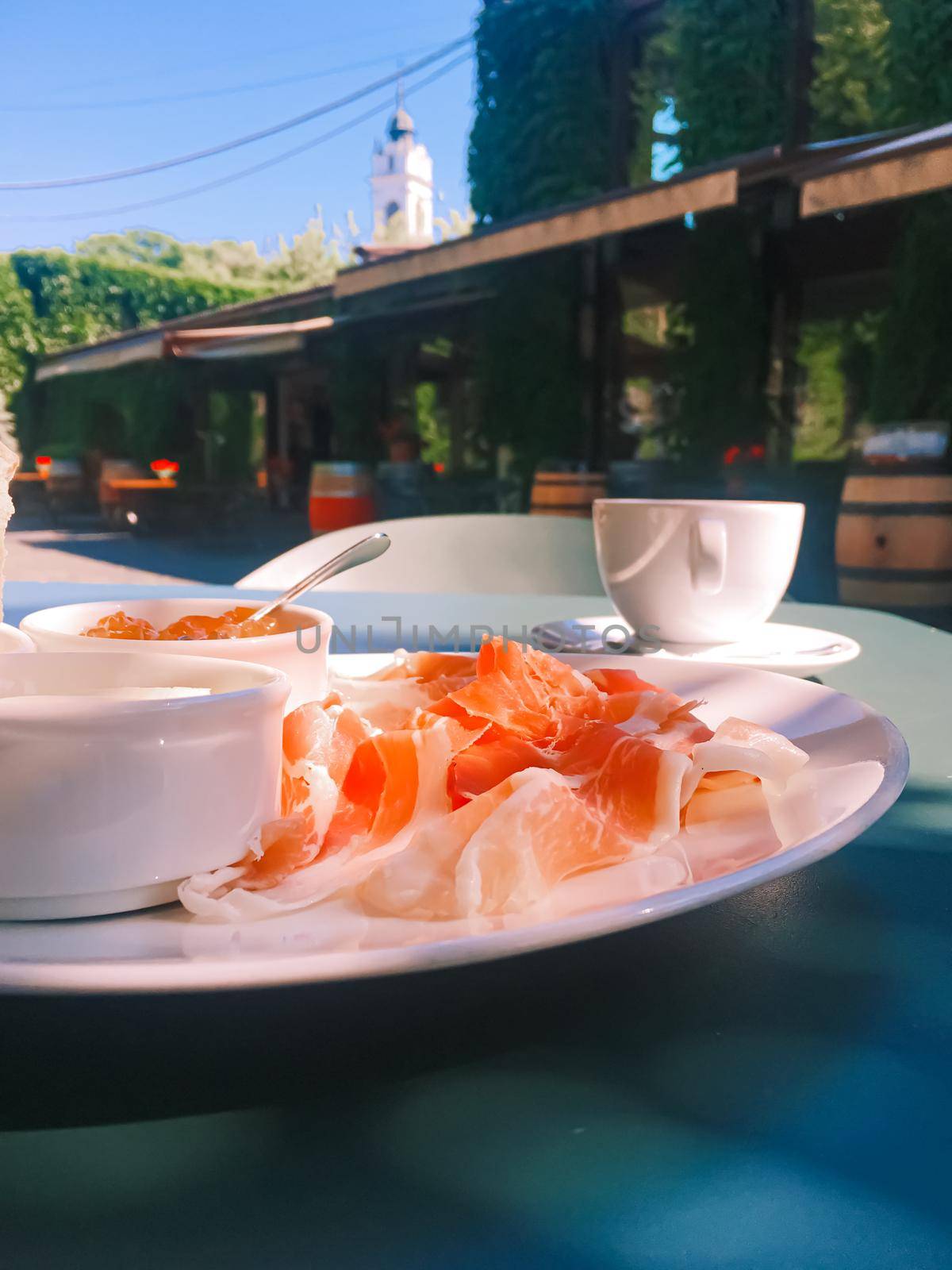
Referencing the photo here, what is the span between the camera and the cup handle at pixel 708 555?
95 centimetres

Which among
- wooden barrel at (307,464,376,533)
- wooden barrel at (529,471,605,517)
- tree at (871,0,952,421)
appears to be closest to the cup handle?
wooden barrel at (529,471,605,517)

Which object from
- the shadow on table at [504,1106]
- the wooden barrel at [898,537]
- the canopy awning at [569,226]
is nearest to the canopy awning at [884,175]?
the canopy awning at [569,226]

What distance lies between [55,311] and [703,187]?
13.7m

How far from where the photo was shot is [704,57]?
7547 millimetres

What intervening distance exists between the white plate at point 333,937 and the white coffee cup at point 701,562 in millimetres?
482

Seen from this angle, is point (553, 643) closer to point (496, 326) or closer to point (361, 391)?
point (496, 326)

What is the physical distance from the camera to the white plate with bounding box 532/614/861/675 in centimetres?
79

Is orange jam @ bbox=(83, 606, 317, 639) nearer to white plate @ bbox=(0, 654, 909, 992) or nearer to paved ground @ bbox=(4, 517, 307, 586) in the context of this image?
white plate @ bbox=(0, 654, 909, 992)

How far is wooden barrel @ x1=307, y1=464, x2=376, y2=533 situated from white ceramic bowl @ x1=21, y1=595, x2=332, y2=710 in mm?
7475

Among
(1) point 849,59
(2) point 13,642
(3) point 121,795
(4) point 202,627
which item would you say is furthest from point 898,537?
(1) point 849,59

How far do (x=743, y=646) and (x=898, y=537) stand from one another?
3516 mm

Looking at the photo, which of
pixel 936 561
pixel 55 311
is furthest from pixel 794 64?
pixel 55 311

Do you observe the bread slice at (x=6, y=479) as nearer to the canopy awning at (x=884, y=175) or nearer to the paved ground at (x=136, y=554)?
the canopy awning at (x=884, y=175)

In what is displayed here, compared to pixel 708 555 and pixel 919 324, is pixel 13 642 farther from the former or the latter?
pixel 919 324
